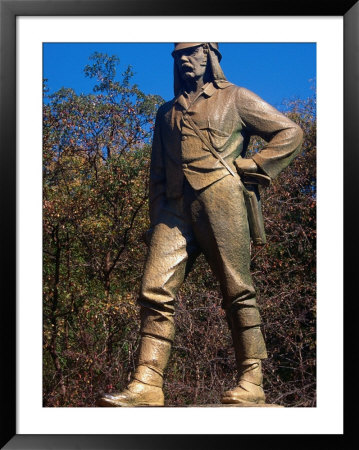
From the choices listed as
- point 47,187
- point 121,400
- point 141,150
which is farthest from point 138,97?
point 121,400

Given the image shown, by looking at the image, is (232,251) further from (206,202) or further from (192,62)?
(192,62)

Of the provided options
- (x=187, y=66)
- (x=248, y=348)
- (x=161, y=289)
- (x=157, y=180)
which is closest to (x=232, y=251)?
(x=161, y=289)

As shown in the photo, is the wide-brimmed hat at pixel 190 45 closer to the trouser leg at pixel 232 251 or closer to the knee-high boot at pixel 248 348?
the trouser leg at pixel 232 251

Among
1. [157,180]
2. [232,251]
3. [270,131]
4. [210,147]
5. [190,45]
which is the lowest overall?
[232,251]

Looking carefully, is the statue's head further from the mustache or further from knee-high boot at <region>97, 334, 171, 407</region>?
knee-high boot at <region>97, 334, 171, 407</region>

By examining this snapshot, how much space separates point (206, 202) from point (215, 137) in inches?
18.3

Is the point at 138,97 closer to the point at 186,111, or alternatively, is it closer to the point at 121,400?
the point at 186,111

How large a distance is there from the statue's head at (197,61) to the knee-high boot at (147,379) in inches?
73.4

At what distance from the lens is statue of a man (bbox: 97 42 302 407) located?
749cm

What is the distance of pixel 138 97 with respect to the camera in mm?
15734

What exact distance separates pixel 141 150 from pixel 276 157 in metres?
7.79

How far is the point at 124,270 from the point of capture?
15016mm

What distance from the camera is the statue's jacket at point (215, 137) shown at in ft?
25.1
